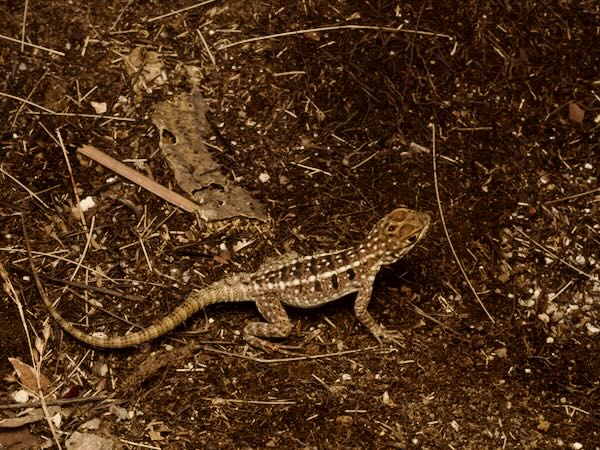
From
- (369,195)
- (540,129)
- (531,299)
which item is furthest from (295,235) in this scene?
(540,129)

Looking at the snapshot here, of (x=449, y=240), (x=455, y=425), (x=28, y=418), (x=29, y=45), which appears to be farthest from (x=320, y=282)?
(x=29, y=45)

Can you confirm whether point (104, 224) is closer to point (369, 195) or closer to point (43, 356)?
point (43, 356)

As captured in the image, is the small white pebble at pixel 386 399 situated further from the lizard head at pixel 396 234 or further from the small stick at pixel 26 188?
the small stick at pixel 26 188

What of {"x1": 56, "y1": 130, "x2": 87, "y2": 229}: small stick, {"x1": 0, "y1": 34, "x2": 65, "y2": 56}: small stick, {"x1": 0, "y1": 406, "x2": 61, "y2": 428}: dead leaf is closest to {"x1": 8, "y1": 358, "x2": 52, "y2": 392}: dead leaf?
{"x1": 0, "y1": 406, "x2": 61, "y2": 428}: dead leaf

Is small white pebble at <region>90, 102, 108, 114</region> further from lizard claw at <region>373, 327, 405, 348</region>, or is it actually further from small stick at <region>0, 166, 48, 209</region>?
lizard claw at <region>373, 327, 405, 348</region>

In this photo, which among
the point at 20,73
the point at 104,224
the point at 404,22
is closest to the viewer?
the point at 104,224

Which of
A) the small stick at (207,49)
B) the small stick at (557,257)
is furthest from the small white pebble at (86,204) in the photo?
the small stick at (557,257)
